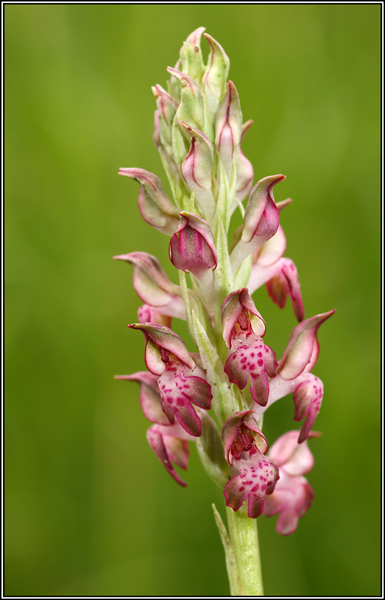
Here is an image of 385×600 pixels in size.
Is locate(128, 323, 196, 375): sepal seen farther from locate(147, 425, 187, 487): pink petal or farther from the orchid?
locate(147, 425, 187, 487): pink petal

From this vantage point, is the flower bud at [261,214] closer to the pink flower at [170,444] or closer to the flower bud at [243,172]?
the flower bud at [243,172]

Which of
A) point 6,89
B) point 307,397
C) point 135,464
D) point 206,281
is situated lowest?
point 135,464

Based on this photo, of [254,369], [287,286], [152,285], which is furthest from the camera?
[287,286]

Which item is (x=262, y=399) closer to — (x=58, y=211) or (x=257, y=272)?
(x=257, y=272)

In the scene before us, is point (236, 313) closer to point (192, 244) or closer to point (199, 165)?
point (192, 244)

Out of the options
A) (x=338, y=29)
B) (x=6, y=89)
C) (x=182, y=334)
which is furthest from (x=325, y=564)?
(x=6, y=89)

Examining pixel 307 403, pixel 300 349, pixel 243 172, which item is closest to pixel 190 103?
pixel 243 172

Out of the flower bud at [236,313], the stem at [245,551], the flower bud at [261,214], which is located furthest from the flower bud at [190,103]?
the stem at [245,551]
